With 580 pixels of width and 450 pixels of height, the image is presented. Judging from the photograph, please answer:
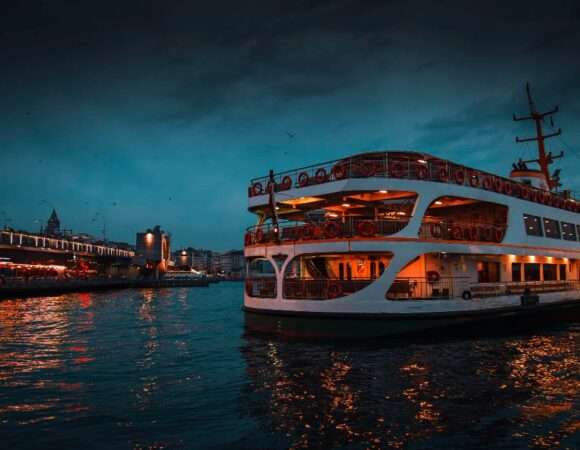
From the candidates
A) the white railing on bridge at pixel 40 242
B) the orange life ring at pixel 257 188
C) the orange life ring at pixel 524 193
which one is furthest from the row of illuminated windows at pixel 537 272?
the white railing on bridge at pixel 40 242

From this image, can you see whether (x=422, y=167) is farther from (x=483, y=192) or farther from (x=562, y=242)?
(x=562, y=242)

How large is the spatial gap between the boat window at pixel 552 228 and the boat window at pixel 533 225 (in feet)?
2.91

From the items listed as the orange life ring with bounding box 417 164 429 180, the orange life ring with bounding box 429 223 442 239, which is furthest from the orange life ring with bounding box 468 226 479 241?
the orange life ring with bounding box 417 164 429 180

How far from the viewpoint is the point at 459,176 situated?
63.6 ft

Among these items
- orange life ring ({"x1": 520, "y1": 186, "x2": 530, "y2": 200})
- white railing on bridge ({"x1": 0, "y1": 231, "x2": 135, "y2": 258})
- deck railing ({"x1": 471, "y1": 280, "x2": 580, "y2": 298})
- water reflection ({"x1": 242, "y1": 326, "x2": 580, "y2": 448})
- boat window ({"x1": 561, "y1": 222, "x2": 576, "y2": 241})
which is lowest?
water reflection ({"x1": 242, "y1": 326, "x2": 580, "y2": 448})

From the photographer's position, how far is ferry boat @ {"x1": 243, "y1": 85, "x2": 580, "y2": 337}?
55.3 ft

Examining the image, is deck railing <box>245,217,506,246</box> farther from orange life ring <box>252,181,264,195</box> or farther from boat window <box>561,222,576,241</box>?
boat window <box>561,222,576,241</box>

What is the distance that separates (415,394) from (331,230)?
780cm

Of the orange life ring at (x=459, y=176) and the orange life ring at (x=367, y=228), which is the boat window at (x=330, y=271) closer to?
the orange life ring at (x=367, y=228)

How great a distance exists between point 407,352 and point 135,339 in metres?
11.8

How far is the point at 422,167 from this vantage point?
1845cm

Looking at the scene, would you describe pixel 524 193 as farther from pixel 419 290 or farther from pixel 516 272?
pixel 419 290

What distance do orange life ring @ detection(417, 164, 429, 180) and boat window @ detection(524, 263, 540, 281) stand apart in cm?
1038

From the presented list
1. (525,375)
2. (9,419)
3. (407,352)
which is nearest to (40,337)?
(9,419)
